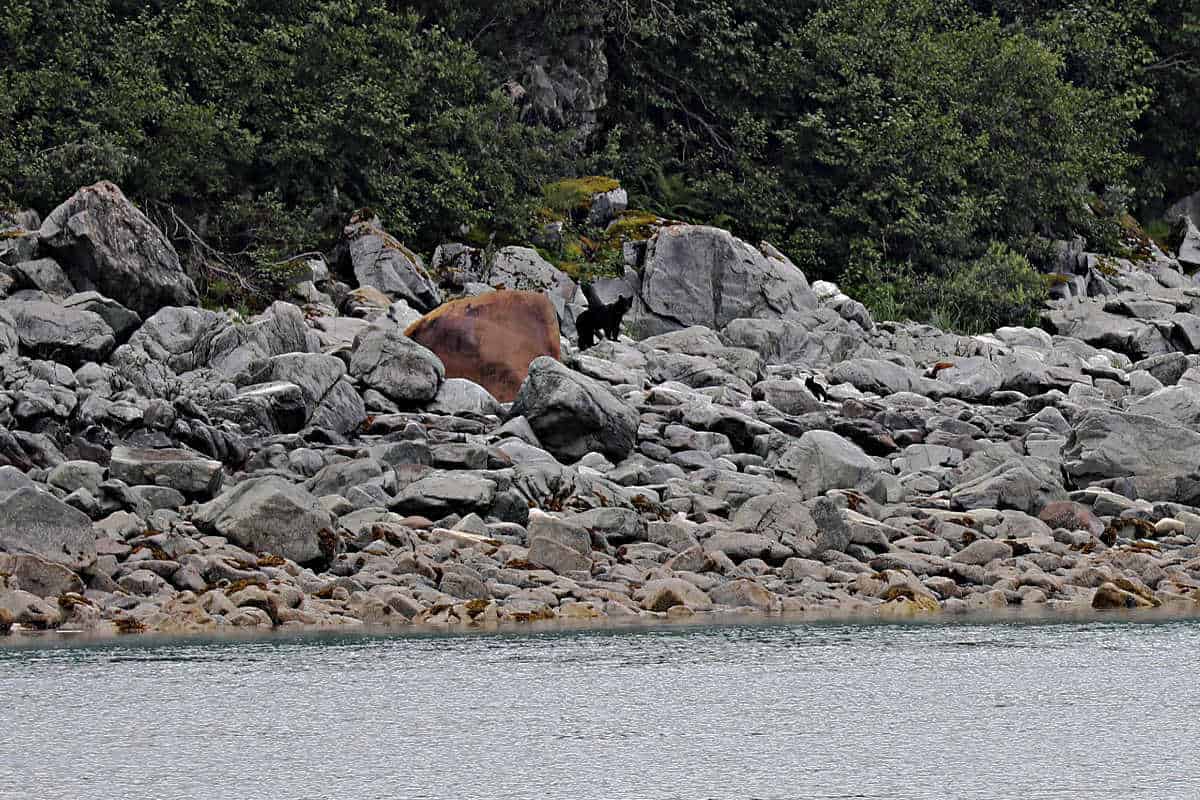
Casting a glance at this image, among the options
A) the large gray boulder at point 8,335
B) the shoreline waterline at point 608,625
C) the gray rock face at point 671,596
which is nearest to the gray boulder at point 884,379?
the shoreline waterline at point 608,625

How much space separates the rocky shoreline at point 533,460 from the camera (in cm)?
1273

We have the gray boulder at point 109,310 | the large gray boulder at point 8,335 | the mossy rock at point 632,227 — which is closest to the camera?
the large gray boulder at point 8,335

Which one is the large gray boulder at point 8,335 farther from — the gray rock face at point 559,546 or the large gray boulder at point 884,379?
the large gray boulder at point 884,379

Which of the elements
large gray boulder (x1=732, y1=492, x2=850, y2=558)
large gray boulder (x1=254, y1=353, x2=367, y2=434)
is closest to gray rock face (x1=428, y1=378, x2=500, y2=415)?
large gray boulder (x1=254, y1=353, x2=367, y2=434)

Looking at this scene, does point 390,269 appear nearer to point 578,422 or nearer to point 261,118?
point 261,118

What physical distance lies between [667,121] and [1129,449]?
1774cm

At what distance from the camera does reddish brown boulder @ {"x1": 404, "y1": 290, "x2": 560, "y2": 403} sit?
1998 cm

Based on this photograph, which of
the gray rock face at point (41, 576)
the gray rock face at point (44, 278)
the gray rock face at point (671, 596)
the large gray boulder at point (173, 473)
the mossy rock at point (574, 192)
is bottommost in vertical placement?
the gray rock face at point (671, 596)

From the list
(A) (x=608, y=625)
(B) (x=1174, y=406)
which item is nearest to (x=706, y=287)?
(B) (x=1174, y=406)

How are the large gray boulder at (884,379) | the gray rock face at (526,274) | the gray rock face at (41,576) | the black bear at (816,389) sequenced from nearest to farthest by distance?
the gray rock face at (41,576)
the black bear at (816,389)
the large gray boulder at (884,379)
the gray rock face at (526,274)

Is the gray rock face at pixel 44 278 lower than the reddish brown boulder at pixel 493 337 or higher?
higher

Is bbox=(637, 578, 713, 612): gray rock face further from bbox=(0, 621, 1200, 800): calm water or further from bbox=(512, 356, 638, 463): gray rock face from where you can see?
bbox=(512, 356, 638, 463): gray rock face

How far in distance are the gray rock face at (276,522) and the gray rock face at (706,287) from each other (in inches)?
518

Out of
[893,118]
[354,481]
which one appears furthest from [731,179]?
[354,481]
